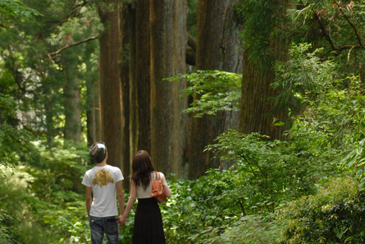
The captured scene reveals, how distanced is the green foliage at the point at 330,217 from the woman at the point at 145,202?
2330mm

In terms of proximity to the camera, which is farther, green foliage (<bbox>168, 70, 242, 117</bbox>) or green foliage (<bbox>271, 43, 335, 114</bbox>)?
green foliage (<bbox>168, 70, 242, 117</bbox>)

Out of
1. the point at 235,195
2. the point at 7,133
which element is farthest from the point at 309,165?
the point at 7,133

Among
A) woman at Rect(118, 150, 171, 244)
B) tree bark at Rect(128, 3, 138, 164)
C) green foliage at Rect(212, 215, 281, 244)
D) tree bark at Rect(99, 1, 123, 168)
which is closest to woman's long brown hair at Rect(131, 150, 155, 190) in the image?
woman at Rect(118, 150, 171, 244)

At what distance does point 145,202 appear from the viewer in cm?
628

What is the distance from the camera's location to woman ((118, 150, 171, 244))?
243 inches

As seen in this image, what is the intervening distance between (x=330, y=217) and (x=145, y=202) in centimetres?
289

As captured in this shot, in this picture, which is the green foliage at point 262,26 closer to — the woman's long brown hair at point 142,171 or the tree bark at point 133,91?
the woman's long brown hair at point 142,171

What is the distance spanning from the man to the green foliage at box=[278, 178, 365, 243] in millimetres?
2634

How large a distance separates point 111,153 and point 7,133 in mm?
12213

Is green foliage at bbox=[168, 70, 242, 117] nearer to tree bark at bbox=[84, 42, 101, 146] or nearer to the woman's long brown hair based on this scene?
the woman's long brown hair

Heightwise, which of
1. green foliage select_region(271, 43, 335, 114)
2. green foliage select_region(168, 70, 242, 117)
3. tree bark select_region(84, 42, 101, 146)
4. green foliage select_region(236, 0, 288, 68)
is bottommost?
tree bark select_region(84, 42, 101, 146)

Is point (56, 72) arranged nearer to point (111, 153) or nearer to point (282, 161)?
point (111, 153)

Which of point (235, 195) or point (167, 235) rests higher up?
point (235, 195)

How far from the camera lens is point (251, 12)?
283 inches
